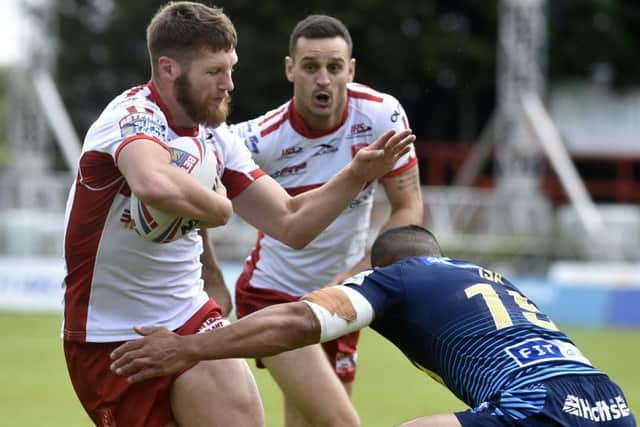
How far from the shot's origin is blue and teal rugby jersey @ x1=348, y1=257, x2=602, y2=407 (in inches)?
196

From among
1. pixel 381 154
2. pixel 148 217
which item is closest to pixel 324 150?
pixel 381 154

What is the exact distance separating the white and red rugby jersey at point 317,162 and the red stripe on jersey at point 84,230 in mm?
2204

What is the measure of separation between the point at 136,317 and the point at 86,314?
0.23 m

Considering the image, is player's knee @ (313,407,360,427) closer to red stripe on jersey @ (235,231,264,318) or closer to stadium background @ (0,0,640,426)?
red stripe on jersey @ (235,231,264,318)

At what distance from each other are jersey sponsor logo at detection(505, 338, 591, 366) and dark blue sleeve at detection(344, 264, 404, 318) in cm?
51

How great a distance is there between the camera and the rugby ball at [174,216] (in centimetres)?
521

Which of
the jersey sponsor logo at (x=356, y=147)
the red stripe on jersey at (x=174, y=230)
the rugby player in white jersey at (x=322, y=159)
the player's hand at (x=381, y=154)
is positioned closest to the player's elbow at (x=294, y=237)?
the player's hand at (x=381, y=154)

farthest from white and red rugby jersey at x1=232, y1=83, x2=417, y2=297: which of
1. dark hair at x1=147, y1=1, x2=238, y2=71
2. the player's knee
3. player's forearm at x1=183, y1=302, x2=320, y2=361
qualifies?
player's forearm at x1=183, y1=302, x2=320, y2=361

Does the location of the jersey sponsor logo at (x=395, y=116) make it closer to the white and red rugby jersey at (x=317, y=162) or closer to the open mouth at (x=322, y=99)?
the white and red rugby jersey at (x=317, y=162)

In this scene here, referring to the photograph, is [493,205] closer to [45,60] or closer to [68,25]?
[45,60]

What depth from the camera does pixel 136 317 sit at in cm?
553

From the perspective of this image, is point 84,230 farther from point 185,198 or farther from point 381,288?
point 381,288

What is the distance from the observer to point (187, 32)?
5289 mm

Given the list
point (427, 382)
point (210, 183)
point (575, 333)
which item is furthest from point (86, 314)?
point (575, 333)
